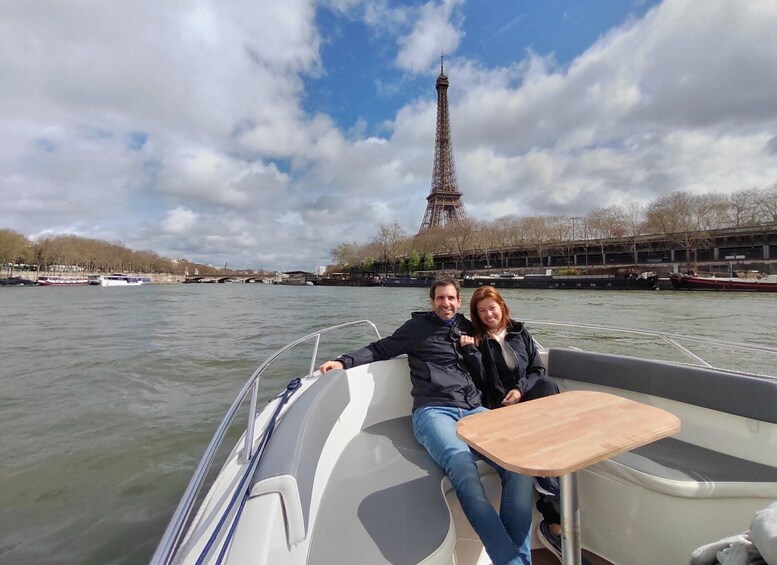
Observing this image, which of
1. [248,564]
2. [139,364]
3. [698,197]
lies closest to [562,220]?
[698,197]

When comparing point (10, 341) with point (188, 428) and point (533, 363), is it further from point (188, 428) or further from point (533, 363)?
point (533, 363)

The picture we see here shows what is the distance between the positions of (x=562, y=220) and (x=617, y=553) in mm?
58365

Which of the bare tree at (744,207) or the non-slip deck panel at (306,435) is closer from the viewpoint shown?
the non-slip deck panel at (306,435)

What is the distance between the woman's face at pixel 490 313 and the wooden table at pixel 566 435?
0.85m

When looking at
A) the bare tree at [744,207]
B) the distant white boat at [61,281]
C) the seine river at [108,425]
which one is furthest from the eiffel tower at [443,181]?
the distant white boat at [61,281]

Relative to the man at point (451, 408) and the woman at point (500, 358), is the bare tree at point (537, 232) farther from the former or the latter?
the man at point (451, 408)

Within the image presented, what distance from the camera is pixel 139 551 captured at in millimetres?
2434

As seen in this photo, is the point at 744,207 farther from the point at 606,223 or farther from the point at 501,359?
the point at 501,359

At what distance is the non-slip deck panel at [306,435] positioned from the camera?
4.19ft

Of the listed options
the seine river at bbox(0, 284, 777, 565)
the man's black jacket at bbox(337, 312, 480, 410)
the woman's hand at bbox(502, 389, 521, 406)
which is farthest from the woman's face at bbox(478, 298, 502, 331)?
the seine river at bbox(0, 284, 777, 565)

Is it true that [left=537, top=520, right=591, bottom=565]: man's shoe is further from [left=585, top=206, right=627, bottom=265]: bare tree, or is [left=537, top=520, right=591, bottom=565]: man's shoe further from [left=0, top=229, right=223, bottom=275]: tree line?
[left=0, top=229, right=223, bottom=275]: tree line

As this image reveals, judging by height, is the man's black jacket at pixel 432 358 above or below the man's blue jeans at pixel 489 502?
above

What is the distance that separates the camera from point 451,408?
2211 millimetres

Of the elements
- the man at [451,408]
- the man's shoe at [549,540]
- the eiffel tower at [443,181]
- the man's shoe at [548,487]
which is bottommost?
the man's shoe at [549,540]
